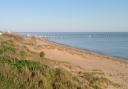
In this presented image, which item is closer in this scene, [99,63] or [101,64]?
[101,64]

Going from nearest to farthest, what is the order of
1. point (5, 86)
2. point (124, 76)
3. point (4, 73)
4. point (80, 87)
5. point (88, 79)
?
point (5, 86) → point (4, 73) → point (80, 87) → point (88, 79) → point (124, 76)

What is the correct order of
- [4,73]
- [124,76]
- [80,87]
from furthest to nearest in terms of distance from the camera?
[124,76], [80,87], [4,73]

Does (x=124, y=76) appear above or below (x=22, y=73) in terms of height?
below

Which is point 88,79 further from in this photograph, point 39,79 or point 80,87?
point 39,79

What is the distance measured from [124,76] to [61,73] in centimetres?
717

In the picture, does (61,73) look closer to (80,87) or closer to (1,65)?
(80,87)

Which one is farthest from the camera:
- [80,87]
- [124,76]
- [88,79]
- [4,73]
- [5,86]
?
[124,76]

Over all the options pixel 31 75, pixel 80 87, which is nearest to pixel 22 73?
Answer: pixel 31 75

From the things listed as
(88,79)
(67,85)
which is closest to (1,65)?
(67,85)

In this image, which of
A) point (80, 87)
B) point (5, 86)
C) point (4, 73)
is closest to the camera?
point (5, 86)

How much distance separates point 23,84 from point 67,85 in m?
1.32

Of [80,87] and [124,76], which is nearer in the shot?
Result: [80,87]

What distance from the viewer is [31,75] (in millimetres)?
10430

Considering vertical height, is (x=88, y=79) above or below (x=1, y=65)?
below
